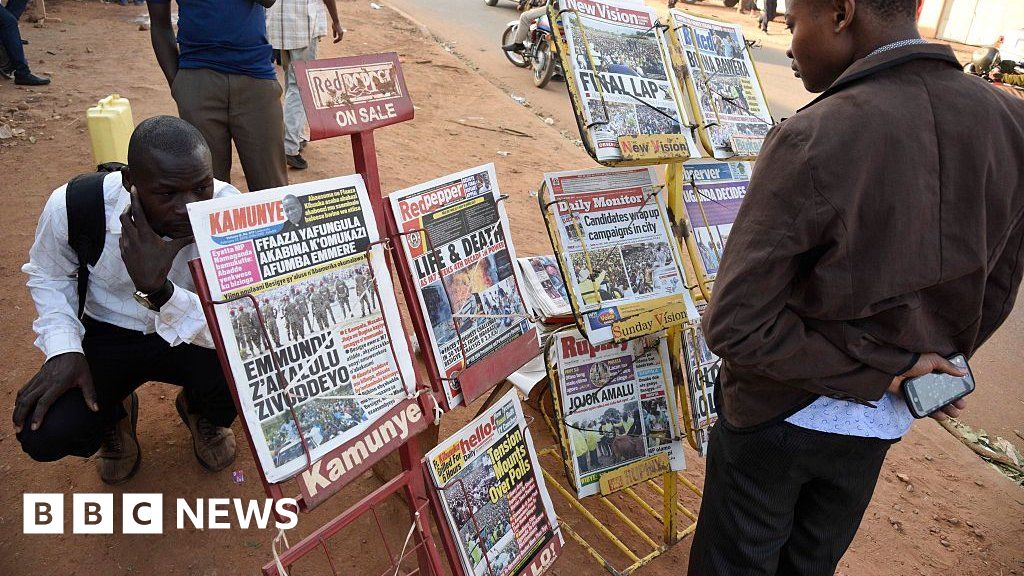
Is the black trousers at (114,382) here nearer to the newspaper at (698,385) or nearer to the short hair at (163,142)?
the short hair at (163,142)

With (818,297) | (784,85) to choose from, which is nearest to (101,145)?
(818,297)

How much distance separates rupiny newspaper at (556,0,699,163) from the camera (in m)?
2.12

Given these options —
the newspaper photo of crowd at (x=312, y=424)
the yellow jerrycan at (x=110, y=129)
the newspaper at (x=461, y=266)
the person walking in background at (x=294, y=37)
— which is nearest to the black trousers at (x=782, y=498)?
the newspaper at (x=461, y=266)

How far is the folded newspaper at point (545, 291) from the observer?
9.32 feet

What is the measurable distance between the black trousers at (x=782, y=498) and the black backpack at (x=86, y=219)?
77.6 inches

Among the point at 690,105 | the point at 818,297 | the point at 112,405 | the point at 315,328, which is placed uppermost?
the point at 690,105

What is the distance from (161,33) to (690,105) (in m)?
2.64

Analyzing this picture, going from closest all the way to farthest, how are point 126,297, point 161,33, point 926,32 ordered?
point 126,297 → point 161,33 → point 926,32

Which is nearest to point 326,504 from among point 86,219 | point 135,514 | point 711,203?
point 135,514

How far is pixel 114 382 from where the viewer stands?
2400 mm

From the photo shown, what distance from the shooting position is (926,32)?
14.4 meters

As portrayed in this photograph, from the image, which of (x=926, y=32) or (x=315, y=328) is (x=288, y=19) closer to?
(x=315, y=328)

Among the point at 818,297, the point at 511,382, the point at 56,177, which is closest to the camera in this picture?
the point at 818,297

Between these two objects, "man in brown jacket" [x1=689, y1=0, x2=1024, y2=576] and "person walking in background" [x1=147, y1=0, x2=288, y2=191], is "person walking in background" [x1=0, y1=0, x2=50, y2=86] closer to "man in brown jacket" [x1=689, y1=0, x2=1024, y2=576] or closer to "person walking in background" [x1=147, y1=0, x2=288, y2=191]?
"person walking in background" [x1=147, y1=0, x2=288, y2=191]
